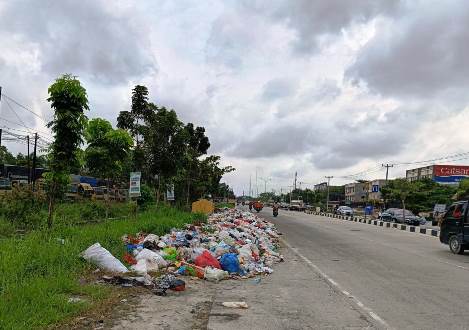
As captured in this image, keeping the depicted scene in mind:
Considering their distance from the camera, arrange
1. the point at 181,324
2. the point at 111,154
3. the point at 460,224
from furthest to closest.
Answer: the point at 111,154
the point at 460,224
the point at 181,324

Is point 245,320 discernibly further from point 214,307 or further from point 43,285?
point 43,285

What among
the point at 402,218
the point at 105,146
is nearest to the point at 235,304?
the point at 105,146

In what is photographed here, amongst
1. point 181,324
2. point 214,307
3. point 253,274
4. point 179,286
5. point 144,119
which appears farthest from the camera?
point 144,119

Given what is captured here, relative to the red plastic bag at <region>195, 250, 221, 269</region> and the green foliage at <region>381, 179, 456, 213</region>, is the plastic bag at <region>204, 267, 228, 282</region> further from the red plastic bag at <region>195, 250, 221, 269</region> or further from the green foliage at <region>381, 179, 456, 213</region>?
the green foliage at <region>381, 179, 456, 213</region>

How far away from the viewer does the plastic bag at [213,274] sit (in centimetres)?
1055

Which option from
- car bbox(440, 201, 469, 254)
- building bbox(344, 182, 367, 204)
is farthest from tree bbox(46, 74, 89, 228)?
building bbox(344, 182, 367, 204)

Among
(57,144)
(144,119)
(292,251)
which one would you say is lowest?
(292,251)

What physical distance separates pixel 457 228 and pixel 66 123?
13.5 m

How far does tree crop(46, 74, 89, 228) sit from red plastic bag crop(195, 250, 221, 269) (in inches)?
197

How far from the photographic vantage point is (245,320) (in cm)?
720

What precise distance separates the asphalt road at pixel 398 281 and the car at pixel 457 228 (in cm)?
48

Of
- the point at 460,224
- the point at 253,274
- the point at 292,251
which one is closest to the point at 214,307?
the point at 253,274

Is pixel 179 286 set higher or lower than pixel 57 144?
lower

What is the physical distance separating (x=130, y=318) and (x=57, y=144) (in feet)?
27.3
